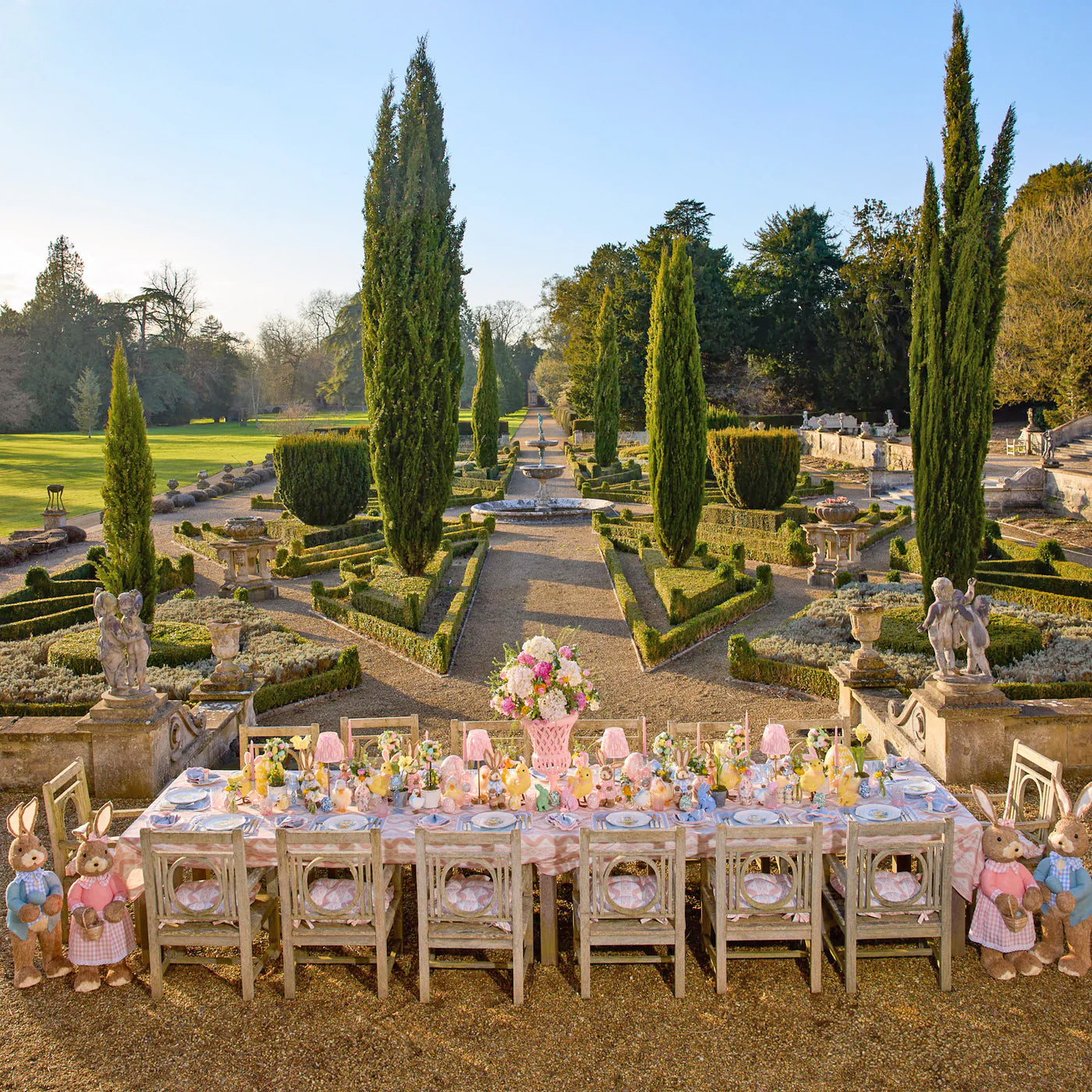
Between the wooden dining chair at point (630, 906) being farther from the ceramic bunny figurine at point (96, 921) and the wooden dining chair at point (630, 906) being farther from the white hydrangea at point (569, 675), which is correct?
the ceramic bunny figurine at point (96, 921)

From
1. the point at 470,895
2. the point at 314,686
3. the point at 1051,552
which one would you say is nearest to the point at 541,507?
the point at 1051,552

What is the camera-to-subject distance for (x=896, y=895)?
484 centimetres

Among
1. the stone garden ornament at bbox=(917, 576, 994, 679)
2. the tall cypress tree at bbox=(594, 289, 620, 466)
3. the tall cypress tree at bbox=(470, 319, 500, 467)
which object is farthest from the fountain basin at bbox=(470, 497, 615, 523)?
the stone garden ornament at bbox=(917, 576, 994, 679)

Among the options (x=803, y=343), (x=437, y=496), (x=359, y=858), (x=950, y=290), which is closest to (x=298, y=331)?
(x=803, y=343)

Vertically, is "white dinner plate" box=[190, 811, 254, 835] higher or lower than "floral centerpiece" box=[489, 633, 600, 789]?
lower

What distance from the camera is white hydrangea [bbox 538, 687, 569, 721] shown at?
5.68 m

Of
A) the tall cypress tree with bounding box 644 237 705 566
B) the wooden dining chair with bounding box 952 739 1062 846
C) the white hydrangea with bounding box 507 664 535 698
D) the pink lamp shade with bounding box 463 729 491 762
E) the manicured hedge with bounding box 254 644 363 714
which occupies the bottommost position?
the manicured hedge with bounding box 254 644 363 714

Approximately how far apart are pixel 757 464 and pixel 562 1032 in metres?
17.4

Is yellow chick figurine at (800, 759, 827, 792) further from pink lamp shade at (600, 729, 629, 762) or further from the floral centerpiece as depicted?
the floral centerpiece

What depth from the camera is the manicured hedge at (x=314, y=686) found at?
9625 millimetres

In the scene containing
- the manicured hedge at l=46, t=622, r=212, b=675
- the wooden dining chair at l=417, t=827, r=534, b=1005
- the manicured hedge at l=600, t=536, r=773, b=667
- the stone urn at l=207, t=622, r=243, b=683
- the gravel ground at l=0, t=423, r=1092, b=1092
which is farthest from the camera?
the manicured hedge at l=600, t=536, r=773, b=667

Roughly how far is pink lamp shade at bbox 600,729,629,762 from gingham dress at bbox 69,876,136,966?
2978 mm

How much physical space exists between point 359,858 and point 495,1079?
1.24m

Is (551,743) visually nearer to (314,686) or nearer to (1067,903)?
(1067,903)
